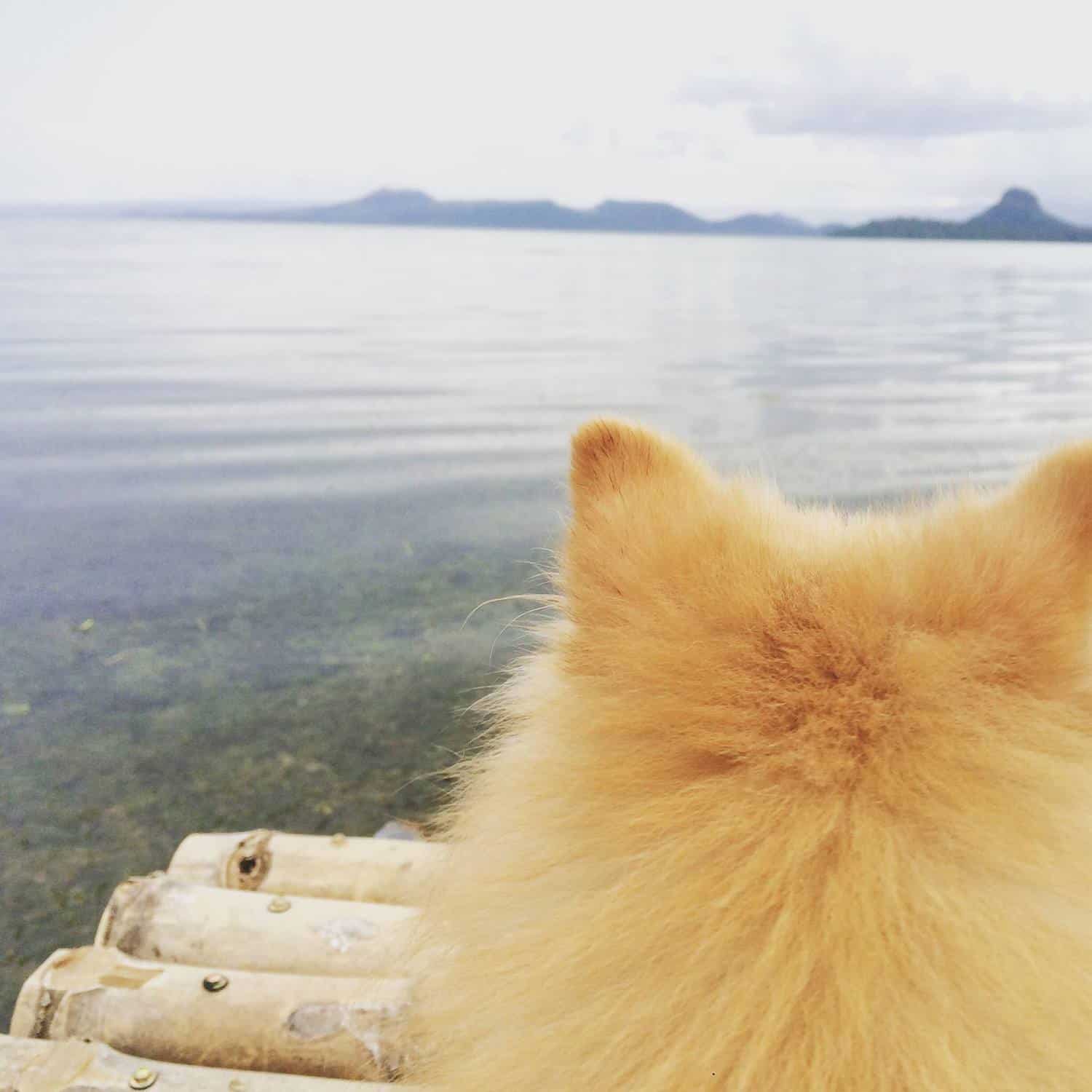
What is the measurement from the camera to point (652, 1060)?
94 centimetres

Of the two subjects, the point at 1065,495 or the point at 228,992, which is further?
the point at 228,992

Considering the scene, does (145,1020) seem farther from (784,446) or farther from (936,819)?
(784,446)

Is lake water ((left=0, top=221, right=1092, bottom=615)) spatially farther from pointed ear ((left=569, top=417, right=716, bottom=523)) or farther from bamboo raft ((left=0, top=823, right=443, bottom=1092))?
bamboo raft ((left=0, top=823, right=443, bottom=1092))

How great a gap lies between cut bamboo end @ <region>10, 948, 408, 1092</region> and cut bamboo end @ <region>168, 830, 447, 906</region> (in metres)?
0.64

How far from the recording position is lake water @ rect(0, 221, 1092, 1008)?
5305 mm

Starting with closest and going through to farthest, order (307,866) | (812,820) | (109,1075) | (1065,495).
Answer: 1. (812,820)
2. (1065,495)
3. (109,1075)
4. (307,866)

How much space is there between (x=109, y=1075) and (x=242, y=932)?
27.0 inches

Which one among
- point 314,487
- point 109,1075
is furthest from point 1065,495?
point 314,487

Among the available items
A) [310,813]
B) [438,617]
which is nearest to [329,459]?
[438,617]

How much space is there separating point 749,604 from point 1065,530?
35 centimetres

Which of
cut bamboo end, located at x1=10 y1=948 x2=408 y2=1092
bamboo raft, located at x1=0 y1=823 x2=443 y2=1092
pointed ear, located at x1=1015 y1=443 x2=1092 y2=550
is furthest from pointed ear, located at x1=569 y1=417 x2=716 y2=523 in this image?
cut bamboo end, located at x1=10 y1=948 x2=408 y2=1092

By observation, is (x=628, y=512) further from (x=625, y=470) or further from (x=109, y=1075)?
(x=109, y=1075)

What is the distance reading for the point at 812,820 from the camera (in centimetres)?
95

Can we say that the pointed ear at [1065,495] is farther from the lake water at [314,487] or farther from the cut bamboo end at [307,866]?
the cut bamboo end at [307,866]
